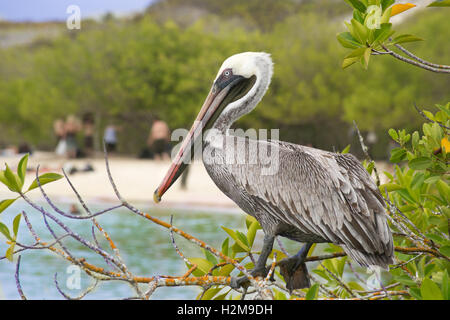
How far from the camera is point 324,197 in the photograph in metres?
1.80

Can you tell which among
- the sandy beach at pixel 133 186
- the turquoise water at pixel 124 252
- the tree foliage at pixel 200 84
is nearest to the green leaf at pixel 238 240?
the turquoise water at pixel 124 252

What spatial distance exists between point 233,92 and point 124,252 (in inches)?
366

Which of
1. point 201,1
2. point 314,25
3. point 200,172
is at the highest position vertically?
point 201,1

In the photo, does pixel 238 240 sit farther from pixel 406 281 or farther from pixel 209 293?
pixel 406 281

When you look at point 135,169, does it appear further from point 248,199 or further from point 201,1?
point 201,1

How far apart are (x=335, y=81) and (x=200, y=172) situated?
763 cm

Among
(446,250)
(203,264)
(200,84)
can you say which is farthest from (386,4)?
(200,84)

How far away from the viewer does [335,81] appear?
25234 millimetres

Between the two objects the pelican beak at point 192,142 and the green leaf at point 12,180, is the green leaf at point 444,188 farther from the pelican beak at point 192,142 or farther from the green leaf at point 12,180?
the green leaf at point 12,180

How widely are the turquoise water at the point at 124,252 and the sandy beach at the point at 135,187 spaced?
26.6 inches

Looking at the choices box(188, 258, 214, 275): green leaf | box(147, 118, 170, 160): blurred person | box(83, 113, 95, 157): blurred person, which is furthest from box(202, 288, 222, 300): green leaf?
box(83, 113, 95, 157): blurred person

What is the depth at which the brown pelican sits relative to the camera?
174 cm

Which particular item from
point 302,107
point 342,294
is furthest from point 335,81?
point 342,294

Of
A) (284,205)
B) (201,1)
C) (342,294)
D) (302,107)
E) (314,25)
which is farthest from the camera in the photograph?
(201,1)
